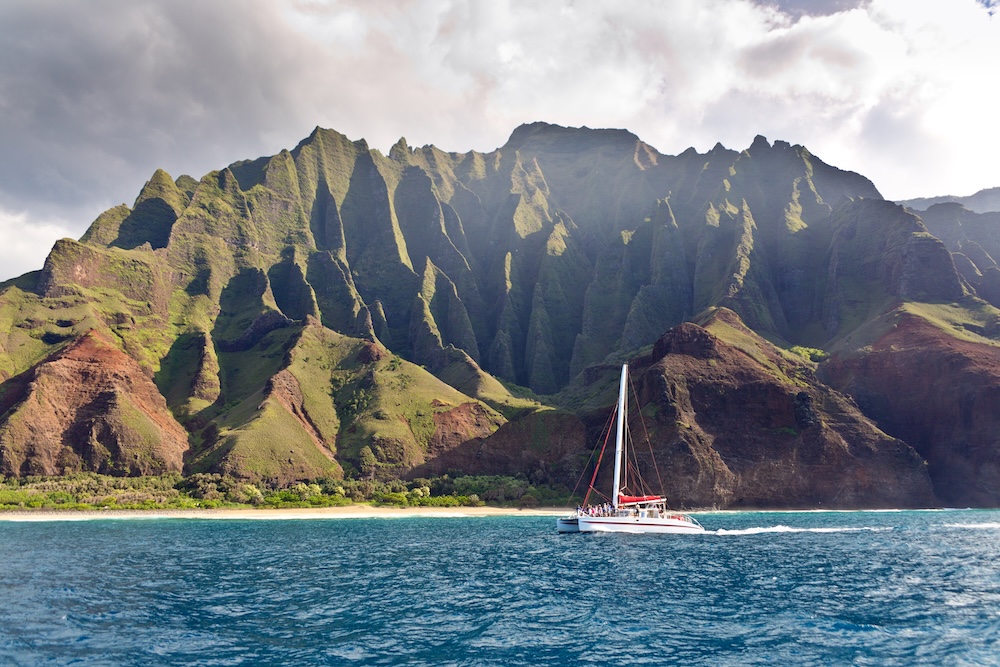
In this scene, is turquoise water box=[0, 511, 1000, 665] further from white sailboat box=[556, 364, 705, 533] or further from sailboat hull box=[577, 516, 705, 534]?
white sailboat box=[556, 364, 705, 533]

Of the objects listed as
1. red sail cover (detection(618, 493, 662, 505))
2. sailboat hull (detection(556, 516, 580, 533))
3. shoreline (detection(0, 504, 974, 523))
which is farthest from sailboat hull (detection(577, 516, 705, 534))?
shoreline (detection(0, 504, 974, 523))

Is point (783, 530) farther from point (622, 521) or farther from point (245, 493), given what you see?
point (245, 493)

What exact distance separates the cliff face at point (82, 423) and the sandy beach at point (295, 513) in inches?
1127

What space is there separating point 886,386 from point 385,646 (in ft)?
652

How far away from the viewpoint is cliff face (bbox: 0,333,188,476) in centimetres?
15538

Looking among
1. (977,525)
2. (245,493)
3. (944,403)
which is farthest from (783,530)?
(944,403)

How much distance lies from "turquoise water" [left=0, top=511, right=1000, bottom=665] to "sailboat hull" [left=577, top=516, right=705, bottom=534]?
11193mm

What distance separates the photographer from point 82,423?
166000mm

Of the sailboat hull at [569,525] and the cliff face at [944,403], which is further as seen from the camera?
the cliff face at [944,403]

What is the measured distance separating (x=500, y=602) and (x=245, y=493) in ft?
393

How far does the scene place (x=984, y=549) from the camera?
73.9m

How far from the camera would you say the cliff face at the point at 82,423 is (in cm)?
15538

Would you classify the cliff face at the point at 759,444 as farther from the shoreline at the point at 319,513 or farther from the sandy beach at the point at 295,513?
the sandy beach at the point at 295,513

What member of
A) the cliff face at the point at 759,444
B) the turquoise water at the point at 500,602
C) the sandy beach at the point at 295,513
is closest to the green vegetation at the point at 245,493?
the sandy beach at the point at 295,513
